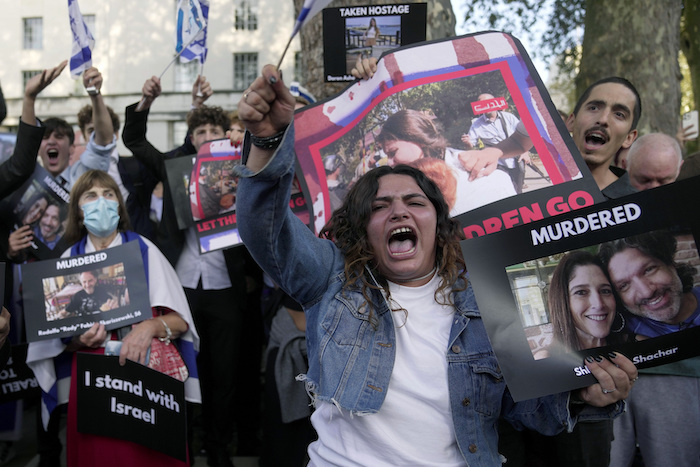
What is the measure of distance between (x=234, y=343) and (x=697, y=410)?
8.67 ft

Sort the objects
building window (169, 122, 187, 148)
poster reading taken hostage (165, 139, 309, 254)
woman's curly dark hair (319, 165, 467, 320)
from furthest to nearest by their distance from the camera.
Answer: building window (169, 122, 187, 148), poster reading taken hostage (165, 139, 309, 254), woman's curly dark hair (319, 165, 467, 320)

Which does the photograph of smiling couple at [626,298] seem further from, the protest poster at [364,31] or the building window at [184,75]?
the building window at [184,75]

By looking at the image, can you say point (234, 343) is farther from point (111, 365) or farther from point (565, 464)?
point (565, 464)

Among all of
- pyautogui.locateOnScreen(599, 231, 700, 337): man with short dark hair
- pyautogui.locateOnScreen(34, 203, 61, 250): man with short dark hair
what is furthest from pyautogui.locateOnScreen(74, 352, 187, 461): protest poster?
pyautogui.locateOnScreen(599, 231, 700, 337): man with short dark hair

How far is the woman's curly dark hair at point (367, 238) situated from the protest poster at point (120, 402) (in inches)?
52.4

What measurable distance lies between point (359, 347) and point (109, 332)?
1.76 meters

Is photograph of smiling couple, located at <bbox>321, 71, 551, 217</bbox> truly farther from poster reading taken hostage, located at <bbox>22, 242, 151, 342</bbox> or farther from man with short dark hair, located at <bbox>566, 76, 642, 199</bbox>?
poster reading taken hostage, located at <bbox>22, 242, 151, 342</bbox>

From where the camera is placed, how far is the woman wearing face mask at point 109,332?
310 cm

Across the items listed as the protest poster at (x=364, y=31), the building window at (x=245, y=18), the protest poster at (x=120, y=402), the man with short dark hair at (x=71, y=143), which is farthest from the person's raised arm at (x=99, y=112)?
the building window at (x=245, y=18)

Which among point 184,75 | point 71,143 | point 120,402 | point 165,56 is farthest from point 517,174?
point 165,56

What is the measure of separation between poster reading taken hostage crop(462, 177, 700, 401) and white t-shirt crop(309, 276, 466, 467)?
257 millimetres

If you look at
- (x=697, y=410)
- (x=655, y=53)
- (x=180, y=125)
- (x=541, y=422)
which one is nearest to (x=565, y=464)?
(x=541, y=422)

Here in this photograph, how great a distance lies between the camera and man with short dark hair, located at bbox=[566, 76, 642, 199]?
2.91 m

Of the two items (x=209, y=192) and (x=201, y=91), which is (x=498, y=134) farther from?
(x=201, y=91)
